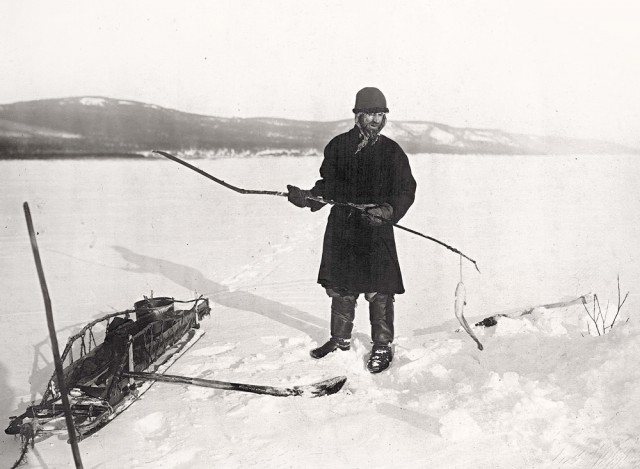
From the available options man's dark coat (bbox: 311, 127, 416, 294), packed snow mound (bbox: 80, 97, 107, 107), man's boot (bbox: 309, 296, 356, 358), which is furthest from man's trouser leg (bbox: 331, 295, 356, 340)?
packed snow mound (bbox: 80, 97, 107, 107)

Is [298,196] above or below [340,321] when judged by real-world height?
above

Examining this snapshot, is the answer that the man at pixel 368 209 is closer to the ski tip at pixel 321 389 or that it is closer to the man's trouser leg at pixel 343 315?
the man's trouser leg at pixel 343 315

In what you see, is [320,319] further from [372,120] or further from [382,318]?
[372,120]

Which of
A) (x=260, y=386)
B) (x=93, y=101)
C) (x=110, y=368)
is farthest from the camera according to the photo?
(x=93, y=101)

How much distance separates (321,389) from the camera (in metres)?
3.50

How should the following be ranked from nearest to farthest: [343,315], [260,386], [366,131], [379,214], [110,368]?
[260,386], [110,368], [379,214], [366,131], [343,315]

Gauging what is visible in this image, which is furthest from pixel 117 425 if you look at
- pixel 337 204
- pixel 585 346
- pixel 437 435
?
pixel 585 346

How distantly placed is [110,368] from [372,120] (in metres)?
2.58

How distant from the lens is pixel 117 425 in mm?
3207

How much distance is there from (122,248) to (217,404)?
6402 millimetres

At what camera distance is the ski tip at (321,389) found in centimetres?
348

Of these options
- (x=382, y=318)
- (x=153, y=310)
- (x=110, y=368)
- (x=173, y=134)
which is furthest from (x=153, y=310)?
(x=173, y=134)

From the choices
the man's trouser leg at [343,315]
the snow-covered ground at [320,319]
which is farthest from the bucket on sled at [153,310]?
the man's trouser leg at [343,315]

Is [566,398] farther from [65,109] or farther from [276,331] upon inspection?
[65,109]
